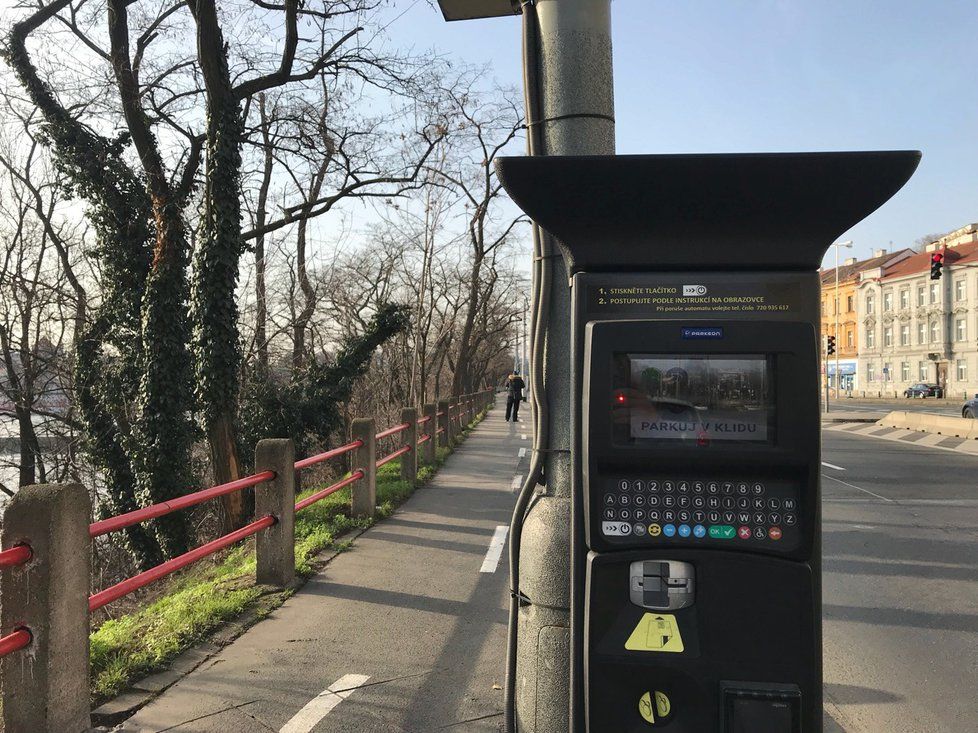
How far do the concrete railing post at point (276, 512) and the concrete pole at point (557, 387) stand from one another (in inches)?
145

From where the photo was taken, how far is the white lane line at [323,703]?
3.66 metres

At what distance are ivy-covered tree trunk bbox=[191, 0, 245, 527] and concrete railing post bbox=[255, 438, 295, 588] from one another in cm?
768

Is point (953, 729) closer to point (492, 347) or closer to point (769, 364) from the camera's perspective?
point (769, 364)

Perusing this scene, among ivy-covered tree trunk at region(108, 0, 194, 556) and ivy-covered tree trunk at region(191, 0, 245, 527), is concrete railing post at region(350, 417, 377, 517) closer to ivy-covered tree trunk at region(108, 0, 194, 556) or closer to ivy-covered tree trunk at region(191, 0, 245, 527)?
ivy-covered tree trunk at region(191, 0, 245, 527)

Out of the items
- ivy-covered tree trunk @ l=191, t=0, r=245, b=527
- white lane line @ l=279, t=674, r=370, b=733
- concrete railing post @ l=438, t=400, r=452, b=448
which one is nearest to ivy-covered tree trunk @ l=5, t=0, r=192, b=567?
ivy-covered tree trunk @ l=191, t=0, r=245, b=527

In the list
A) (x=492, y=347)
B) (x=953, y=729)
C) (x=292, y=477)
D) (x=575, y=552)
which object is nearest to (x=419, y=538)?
(x=292, y=477)

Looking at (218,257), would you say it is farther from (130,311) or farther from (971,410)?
(971,410)

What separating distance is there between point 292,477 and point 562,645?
13.2 ft

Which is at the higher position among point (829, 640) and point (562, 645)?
point (562, 645)

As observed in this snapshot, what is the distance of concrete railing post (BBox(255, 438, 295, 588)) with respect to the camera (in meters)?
6.10

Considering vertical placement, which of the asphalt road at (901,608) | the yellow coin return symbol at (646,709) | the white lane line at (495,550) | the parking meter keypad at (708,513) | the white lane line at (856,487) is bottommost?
the white lane line at (856,487)

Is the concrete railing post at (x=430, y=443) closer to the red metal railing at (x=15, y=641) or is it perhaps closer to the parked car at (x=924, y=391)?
the red metal railing at (x=15, y=641)

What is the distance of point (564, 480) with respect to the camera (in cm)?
281

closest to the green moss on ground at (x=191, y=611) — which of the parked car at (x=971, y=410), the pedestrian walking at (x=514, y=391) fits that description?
the pedestrian walking at (x=514, y=391)
